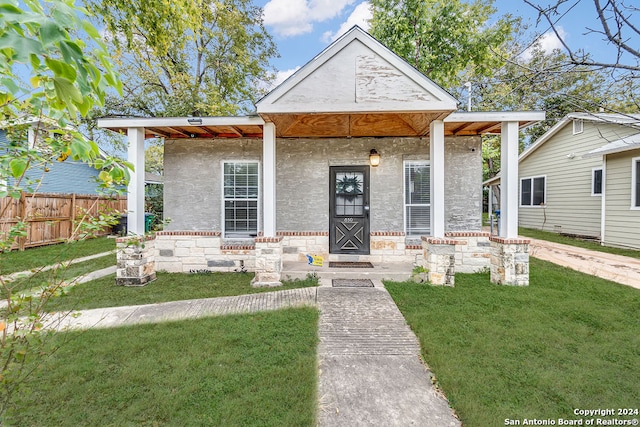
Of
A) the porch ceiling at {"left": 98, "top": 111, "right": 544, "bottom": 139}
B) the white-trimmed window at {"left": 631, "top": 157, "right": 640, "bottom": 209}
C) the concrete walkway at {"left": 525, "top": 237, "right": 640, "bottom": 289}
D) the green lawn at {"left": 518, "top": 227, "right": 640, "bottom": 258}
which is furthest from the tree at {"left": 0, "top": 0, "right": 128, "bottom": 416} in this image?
the white-trimmed window at {"left": 631, "top": 157, "right": 640, "bottom": 209}

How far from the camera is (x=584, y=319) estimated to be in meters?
3.77

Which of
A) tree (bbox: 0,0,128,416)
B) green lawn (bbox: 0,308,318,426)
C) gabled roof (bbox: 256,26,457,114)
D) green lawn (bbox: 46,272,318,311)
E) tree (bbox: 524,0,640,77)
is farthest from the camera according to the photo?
gabled roof (bbox: 256,26,457,114)

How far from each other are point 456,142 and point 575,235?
7.89 m

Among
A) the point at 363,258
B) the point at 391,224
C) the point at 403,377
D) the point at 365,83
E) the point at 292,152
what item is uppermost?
the point at 365,83

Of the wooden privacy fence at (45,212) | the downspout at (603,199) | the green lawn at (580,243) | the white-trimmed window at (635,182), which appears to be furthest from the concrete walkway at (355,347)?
the downspout at (603,199)

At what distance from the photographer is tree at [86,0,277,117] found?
12.2 m

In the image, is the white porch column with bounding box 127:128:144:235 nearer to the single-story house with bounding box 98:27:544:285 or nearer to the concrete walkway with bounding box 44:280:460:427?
the single-story house with bounding box 98:27:544:285

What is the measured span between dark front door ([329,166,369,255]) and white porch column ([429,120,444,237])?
179 cm

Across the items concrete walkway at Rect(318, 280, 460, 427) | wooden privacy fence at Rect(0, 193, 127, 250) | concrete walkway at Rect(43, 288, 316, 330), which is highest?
wooden privacy fence at Rect(0, 193, 127, 250)

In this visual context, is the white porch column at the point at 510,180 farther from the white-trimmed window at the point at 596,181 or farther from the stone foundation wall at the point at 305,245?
the white-trimmed window at the point at 596,181

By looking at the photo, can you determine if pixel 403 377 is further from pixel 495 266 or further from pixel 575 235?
pixel 575 235

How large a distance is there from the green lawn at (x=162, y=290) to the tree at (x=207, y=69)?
8208 millimetres

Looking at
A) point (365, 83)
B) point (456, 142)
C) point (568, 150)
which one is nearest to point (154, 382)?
point (365, 83)

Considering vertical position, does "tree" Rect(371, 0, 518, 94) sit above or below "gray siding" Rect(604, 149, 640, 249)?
above
